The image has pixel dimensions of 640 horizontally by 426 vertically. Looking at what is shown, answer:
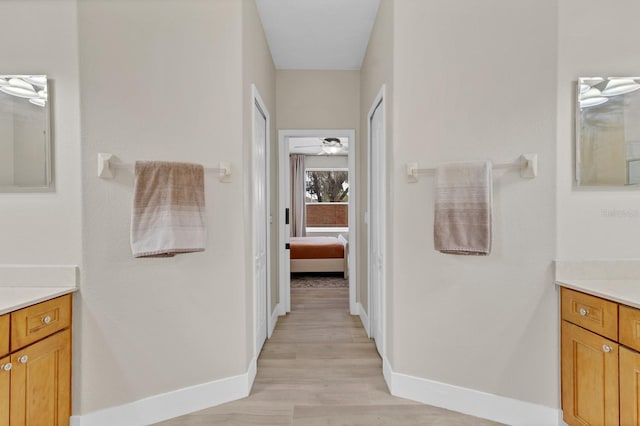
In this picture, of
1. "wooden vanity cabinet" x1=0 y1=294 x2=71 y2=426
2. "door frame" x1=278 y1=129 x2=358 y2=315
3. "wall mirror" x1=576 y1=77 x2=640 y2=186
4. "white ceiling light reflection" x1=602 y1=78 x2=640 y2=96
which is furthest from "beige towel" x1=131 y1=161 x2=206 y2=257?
"white ceiling light reflection" x1=602 y1=78 x2=640 y2=96

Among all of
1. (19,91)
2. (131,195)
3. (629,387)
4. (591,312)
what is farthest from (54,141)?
(629,387)

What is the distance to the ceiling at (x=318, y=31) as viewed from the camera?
8.66 feet

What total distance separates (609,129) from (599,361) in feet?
4.16

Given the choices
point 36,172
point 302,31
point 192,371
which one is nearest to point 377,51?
point 302,31

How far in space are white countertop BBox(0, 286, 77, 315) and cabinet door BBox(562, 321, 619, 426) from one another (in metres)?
2.70

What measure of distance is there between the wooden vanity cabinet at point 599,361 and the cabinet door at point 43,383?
2.68m

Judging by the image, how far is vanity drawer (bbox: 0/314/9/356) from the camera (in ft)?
4.54

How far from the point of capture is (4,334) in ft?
4.58

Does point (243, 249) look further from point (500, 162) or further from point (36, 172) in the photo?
point (500, 162)

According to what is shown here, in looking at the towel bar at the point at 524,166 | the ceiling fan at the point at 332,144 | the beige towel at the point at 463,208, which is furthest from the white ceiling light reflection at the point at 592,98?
the ceiling fan at the point at 332,144

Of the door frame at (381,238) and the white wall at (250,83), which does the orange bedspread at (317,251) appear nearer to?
the white wall at (250,83)

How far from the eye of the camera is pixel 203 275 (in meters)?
2.06

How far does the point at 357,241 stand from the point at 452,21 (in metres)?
2.33

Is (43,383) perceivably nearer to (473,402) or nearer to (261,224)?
(261,224)
